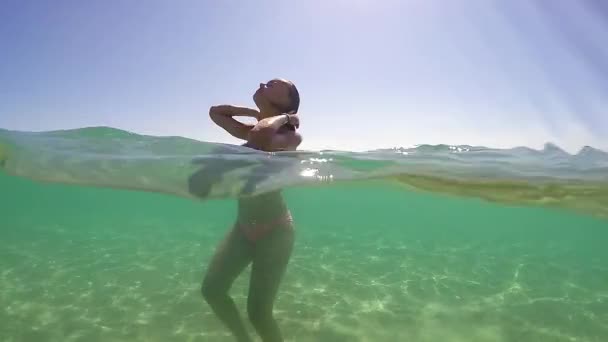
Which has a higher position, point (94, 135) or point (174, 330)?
point (94, 135)

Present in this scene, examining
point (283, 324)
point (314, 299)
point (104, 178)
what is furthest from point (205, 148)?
point (314, 299)

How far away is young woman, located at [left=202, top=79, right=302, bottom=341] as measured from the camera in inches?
149

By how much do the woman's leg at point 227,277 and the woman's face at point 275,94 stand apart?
1595 mm

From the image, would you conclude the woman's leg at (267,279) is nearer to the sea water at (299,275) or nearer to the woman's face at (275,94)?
the sea water at (299,275)

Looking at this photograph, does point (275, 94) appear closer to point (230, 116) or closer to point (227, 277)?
point (230, 116)

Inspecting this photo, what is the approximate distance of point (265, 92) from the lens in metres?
3.93

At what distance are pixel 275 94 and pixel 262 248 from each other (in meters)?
1.78

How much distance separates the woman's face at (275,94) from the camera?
153 inches

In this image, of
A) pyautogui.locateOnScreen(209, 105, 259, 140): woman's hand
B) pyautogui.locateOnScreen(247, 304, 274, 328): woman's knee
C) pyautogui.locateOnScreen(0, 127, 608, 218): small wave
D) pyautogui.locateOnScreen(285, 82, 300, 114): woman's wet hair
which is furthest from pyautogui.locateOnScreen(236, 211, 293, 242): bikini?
pyautogui.locateOnScreen(0, 127, 608, 218): small wave

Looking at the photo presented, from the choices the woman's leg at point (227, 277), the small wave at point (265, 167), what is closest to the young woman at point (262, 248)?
the woman's leg at point (227, 277)

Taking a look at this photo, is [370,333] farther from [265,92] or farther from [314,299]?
[265,92]

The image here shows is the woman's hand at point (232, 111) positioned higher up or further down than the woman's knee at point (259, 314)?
higher up

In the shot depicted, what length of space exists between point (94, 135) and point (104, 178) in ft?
4.73

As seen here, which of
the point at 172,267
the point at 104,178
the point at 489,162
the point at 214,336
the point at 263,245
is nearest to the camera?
the point at 263,245
